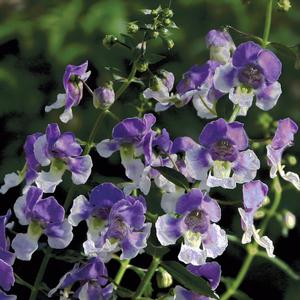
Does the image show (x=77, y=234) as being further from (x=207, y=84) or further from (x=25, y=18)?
(x=207, y=84)

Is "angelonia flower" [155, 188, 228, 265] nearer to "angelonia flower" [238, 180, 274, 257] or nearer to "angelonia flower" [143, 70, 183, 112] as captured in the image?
"angelonia flower" [238, 180, 274, 257]

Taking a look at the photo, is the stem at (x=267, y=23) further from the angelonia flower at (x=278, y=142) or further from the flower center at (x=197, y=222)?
the flower center at (x=197, y=222)

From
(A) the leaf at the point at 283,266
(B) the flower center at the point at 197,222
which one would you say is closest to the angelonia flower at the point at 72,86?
(B) the flower center at the point at 197,222

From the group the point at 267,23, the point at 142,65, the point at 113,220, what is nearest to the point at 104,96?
the point at 142,65

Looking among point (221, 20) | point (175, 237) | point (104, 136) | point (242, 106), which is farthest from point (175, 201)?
point (221, 20)

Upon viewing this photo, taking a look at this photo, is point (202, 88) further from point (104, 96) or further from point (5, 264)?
point (5, 264)
